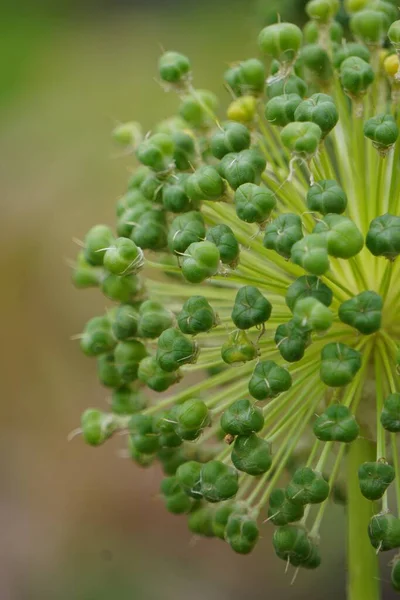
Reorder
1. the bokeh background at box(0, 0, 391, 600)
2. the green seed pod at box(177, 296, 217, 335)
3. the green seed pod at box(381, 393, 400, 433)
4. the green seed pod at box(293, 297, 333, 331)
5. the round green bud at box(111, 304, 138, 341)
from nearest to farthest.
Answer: the green seed pod at box(293, 297, 333, 331), the green seed pod at box(381, 393, 400, 433), the green seed pod at box(177, 296, 217, 335), the round green bud at box(111, 304, 138, 341), the bokeh background at box(0, 0, 391, 600)

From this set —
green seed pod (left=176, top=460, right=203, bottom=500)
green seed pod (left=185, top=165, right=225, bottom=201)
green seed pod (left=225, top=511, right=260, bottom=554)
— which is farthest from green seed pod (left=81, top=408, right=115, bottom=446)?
green seed pod (left=185, top=165, right=225, bottom=201)

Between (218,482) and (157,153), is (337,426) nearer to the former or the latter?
(218,482)

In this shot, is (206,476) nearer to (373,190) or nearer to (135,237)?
(135,237)

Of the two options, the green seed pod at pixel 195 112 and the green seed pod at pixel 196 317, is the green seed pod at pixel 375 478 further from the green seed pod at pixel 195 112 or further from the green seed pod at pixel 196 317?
the green seed pod at pixel 195 112

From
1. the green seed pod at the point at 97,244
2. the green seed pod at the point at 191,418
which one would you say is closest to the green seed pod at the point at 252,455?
the green seed pod at the point at 191,418

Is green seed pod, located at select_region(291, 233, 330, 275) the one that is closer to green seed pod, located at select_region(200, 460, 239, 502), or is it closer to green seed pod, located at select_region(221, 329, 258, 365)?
green seed pod, located at select_region(221, 329, 258, 365)

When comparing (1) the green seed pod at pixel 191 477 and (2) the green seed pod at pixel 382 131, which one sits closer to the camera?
(2) the green seed pod at pixel 382 131
